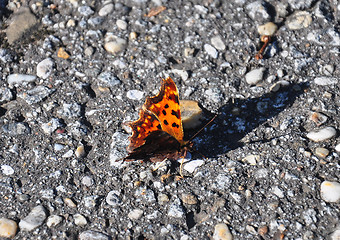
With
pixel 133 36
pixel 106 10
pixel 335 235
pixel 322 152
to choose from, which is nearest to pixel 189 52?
pixel 133 36

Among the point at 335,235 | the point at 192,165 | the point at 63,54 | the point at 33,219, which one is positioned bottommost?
the point at 335,235

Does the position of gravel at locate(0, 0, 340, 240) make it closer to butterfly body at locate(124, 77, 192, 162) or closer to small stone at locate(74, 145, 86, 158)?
small stone at locate(74, 145, 86, 158)

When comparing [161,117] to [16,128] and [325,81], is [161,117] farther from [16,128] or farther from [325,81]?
[325,81]

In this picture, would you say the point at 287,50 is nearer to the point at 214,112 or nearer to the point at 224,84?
the point at 224,84

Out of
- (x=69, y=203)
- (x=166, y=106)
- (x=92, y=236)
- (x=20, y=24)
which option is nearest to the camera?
(x=92, y=236)

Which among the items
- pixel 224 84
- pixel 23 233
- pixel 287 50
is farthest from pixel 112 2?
pixel 23 233
